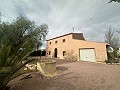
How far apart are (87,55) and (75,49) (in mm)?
3480

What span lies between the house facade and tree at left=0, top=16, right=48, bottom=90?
15.0 ft

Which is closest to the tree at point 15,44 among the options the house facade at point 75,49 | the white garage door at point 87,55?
Result: the house facade at point 75,49

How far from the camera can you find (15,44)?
15203 millimetres

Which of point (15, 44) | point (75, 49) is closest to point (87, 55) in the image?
point (75, 49)

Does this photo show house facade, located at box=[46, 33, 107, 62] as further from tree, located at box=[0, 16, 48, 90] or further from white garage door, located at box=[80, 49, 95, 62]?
tree, located at box=[0, 16, 48, 90]

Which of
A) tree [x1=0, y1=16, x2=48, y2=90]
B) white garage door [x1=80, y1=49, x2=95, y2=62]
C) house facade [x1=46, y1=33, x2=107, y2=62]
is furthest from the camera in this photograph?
white garage door [x1=80, y1=49, x2=95, y2=62]

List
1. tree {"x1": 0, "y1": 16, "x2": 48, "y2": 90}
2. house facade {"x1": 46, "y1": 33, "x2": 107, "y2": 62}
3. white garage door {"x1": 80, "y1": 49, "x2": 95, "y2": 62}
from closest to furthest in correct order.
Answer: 1. tree {"x1": 0, "y1": 16, "x2": 48, "y2": 90}
2. house facade {"x1": 46, "y1": 33, "x2": 107, "y2": 62}
3. white garage door {"x1": 80, "y1": 49, "x2": 95, "y2": 62}

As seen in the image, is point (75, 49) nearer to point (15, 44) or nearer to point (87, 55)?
point (87, 55)

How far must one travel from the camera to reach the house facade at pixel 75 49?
19.5 m

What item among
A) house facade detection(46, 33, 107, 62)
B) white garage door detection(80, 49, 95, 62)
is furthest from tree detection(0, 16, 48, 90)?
white garage door detection(80, 49, 95, 62)

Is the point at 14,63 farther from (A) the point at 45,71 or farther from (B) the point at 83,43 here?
(B) the point at 83,43

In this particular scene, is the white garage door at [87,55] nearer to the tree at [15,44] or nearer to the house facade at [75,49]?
the house facade at [75,49]

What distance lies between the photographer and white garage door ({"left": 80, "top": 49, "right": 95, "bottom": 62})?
2019 centimetres

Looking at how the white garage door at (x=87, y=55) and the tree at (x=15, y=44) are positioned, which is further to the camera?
the white garage door at (x=87, y=55)
